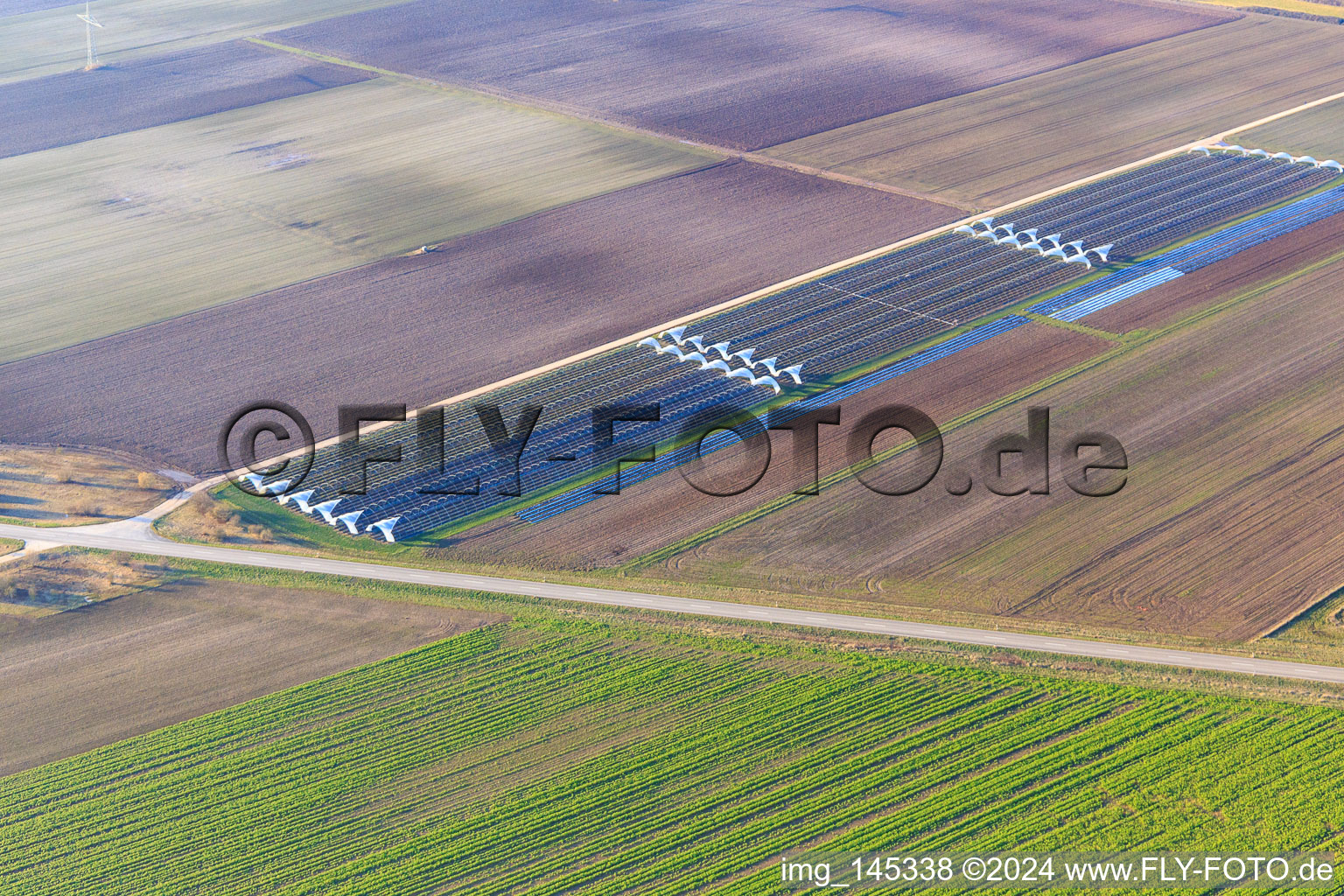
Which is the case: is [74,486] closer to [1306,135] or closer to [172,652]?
[172,652]

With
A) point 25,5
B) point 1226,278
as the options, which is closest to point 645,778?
point 1226,278

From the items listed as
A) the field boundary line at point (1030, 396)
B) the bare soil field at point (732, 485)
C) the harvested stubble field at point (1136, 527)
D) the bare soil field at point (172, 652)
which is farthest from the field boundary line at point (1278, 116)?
the bare soil field at point (172, 652)

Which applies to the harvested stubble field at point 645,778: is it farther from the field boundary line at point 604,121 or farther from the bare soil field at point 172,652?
the field boundary line at point 604,121

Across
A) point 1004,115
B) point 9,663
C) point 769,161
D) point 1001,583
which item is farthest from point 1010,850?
point 1004,115

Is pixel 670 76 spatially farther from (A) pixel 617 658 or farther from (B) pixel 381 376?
(A) pixel 617 658

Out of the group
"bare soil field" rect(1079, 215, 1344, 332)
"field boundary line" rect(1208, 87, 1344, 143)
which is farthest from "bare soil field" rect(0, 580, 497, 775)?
"field boundary line" rect(1208, 87, 1344, 143)

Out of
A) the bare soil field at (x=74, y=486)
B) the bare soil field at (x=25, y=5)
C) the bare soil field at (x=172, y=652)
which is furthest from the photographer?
the bare soil field at (x=25, y=5)
